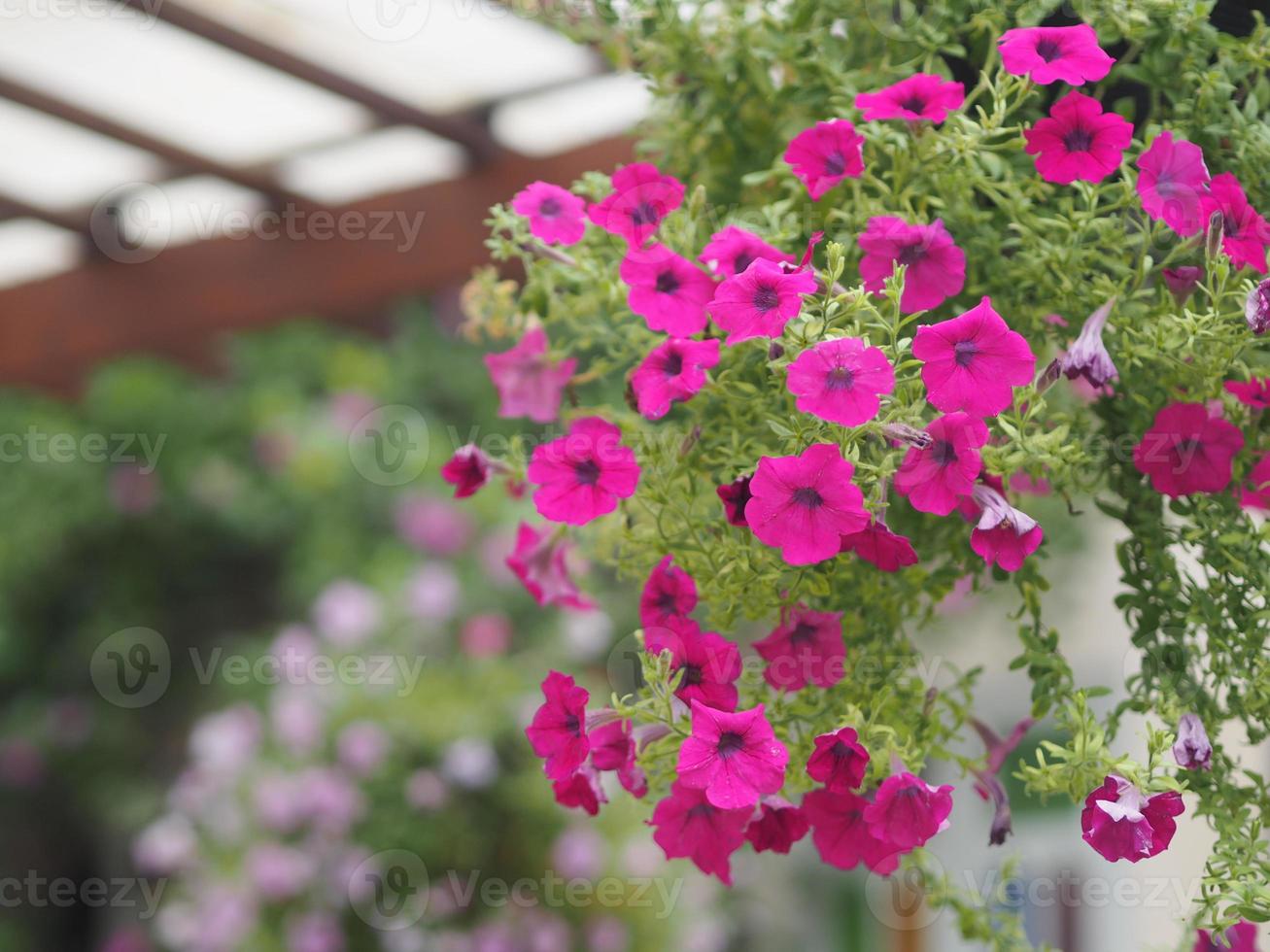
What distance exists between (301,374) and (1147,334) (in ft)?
11.0

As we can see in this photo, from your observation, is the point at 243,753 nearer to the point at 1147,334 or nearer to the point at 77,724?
the point at 77,724

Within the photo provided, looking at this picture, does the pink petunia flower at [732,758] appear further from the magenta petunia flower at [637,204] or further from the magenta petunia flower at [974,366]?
the magenta petunia flower at [637,204]

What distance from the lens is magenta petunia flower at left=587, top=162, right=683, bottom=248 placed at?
31.0 inches

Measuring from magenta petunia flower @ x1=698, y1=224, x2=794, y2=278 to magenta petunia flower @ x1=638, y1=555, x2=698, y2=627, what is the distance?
19 centimetres

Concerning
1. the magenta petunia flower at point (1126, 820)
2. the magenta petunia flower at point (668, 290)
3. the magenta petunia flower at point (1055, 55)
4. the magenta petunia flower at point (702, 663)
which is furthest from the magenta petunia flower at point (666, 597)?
the magenta petunia flower at point (1055, 55)

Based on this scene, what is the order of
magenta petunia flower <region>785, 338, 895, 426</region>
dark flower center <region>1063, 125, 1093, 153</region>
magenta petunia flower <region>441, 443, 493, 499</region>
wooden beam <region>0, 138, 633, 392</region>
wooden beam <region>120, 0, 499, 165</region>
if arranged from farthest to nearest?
wooden beam <region>0, 138, 633, 392</region>
wooden beam <region>120, 0, 499, 165</region>
magenta petunia flower <region>441, 443, 493, 499</region>
dark flower center <region>1063, 125, 1093, 153</region>
magenta petunia flower <region>785, 338, 895, 426</region>

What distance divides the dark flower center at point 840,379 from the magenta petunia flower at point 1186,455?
0.25 metres

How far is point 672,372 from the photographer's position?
0.74 m

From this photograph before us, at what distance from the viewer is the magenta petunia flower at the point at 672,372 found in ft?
2.39

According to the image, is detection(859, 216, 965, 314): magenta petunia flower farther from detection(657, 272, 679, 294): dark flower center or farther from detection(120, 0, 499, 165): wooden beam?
detection(120, 0, 499, 165): wooden beam

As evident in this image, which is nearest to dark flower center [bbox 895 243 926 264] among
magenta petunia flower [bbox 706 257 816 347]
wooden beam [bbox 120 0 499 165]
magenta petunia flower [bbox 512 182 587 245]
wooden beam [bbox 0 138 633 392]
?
magenta petunia flower [bbox 706 257 816 347]

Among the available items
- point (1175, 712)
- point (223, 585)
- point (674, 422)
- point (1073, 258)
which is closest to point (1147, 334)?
point (1073, 258)

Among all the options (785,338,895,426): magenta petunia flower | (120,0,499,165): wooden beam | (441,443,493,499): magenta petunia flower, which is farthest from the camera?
(120,0,499,165): wooden beam

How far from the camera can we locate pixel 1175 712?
74 cm
